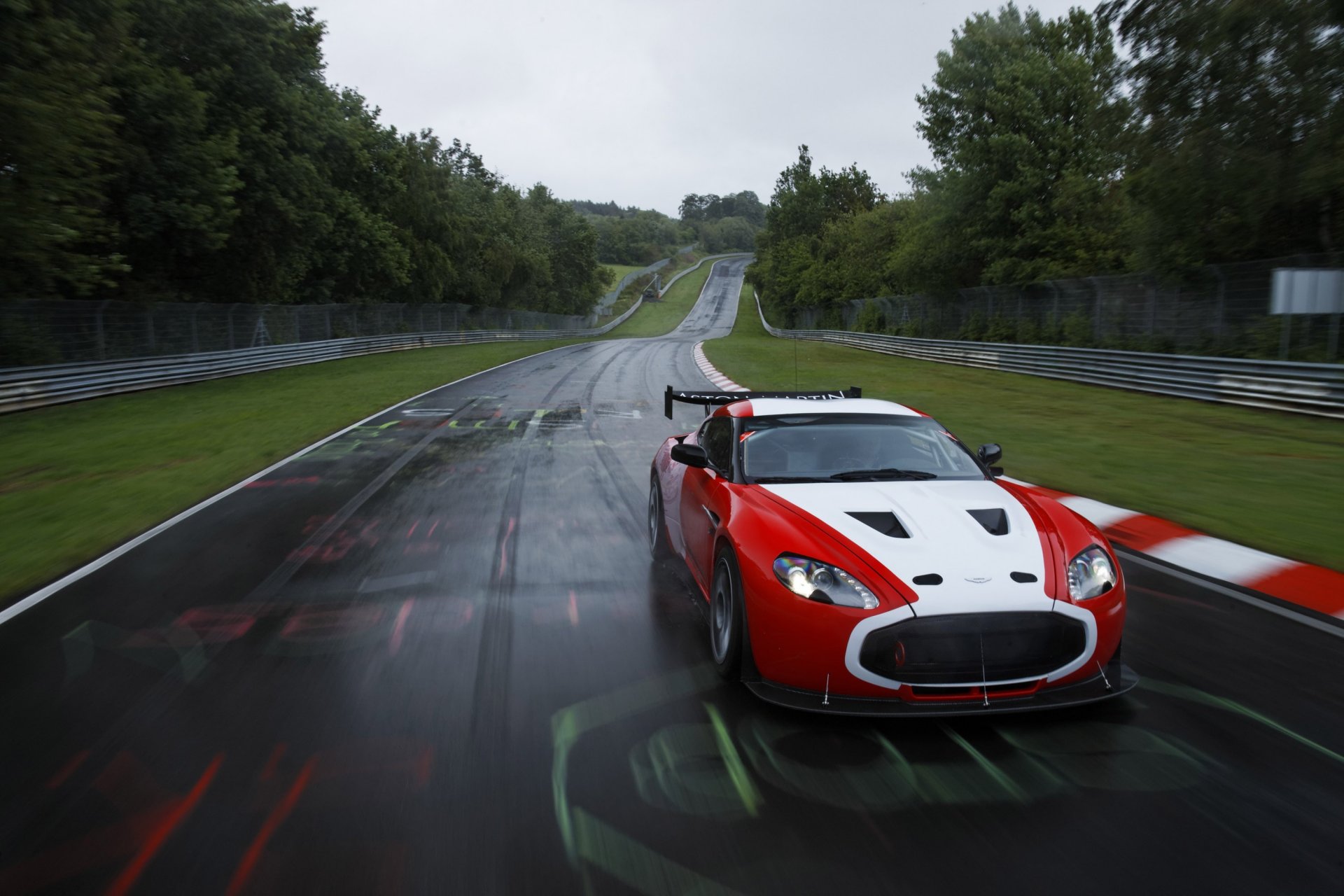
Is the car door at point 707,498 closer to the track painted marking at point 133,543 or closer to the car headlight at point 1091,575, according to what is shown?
the car headlight at point 1091,575

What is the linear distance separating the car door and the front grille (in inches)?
54.8

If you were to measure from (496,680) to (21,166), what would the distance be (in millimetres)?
17811

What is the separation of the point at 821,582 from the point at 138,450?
1227 centimetres

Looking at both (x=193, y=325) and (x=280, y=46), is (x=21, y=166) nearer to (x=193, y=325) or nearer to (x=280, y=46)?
(x=193, y=325)

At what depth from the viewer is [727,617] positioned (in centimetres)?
463

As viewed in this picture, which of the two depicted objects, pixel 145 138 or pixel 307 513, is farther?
pixel 145 138

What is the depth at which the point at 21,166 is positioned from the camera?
1712 cm

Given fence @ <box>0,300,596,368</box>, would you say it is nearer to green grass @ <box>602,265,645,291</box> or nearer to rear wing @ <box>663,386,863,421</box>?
rear wing @ <box>663,386,863,421</box>

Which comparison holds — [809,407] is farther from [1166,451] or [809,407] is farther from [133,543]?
[1166,451]

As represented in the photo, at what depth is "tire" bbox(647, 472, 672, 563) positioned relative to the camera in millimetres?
6730

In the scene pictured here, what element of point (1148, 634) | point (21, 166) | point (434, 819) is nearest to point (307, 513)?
point (434, 819)

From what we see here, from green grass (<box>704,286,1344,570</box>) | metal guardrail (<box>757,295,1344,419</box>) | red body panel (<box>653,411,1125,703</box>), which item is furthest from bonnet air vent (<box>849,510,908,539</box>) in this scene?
metal guardrail (<box>757,295,1344,419</box>)

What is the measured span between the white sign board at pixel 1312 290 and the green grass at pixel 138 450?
53.6ft

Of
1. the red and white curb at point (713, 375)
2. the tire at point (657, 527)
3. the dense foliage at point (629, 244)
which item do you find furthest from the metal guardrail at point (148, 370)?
the dense foliage at point (629, 244)
